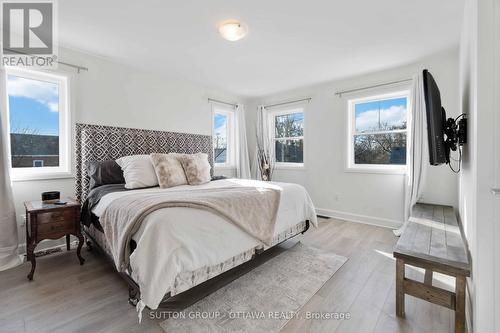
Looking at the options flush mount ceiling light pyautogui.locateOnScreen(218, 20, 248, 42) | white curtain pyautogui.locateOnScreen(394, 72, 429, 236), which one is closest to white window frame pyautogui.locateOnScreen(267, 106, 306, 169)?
white curtain pyautogui.locateOnScreen(394, 72, 429, 236)

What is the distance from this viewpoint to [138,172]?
2590mm

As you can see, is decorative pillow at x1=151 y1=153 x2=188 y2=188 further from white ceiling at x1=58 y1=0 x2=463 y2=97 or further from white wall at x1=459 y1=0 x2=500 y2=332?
white wall at x1=459 y1=0 x2=500 y2=332

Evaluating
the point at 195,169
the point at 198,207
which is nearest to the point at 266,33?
the point at 195,169

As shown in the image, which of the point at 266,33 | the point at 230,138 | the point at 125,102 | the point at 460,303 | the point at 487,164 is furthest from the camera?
the point at 230,138

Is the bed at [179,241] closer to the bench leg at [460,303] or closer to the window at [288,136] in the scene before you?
the bench leg at [460,303]

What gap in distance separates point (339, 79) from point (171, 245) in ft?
12.2

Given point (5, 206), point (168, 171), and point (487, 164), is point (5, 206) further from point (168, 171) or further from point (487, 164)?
point (487, 164)

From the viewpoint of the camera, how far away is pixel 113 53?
2869mm

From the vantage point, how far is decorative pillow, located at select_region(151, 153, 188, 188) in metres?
2.60

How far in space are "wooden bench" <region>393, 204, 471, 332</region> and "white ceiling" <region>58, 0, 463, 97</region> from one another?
6.50 ft

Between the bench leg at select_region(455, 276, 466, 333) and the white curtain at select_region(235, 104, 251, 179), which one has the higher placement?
the white curtain at select_region(235, 104, 251, 179)

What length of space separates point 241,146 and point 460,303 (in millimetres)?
3985

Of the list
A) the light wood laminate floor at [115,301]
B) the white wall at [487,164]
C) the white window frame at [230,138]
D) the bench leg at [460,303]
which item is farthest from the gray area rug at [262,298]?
the white window frame at [230,138]

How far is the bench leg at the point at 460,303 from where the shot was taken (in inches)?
52.3
